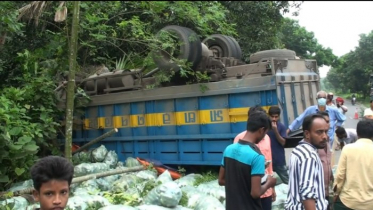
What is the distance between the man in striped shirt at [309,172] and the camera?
2588mm

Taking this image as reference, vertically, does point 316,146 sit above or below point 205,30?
below

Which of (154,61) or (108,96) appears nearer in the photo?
(154,61)

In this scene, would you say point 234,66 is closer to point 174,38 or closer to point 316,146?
point 174,38

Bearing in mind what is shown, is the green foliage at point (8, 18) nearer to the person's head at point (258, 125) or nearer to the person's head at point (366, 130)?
the person's head at point (258, 125)

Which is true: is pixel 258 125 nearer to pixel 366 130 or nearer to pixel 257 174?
pixel 257 174

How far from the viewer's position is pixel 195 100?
21.8 ft

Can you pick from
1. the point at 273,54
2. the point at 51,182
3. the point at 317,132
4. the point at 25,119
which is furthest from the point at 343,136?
the point at 51,182

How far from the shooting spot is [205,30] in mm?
6508

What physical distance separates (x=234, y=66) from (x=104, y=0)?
2.27 m

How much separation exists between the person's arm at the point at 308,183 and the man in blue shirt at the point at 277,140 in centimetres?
225

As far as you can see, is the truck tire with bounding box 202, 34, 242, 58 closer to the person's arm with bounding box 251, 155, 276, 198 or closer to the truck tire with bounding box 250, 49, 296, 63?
the truck tire with bounding box 250, 49, 296, 63

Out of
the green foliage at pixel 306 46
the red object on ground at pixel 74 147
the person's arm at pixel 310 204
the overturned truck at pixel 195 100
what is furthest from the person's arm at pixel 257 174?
the green foliage at pixel 306 46

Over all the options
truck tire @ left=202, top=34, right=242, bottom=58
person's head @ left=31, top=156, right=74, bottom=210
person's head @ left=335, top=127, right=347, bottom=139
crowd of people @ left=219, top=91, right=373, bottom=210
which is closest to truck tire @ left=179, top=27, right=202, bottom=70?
truck tire @ left=202, top=34, right=242, bottom=58

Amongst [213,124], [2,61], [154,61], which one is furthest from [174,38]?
[2,61]
